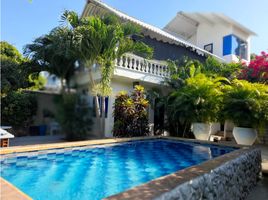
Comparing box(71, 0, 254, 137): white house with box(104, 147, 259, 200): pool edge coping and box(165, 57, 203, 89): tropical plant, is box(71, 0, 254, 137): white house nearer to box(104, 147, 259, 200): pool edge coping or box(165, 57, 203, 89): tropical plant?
box(165, 57, 203, 89): tropical plant

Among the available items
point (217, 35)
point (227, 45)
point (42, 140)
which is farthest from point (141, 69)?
point (217, 35)

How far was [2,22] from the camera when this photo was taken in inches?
106

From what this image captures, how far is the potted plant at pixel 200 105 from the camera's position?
1389 centimetres

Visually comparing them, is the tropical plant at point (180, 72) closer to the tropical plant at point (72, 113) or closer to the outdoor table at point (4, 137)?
the outdoor table at point (4, 137)

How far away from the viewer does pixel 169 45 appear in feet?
64.2

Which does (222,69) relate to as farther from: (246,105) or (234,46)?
(234,46)

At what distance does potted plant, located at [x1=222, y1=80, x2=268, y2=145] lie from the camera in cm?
1224

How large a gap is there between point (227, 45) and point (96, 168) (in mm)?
Answer: 21838

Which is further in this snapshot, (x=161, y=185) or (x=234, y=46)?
(x=234, y=46)

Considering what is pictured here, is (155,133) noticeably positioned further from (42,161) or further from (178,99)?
(42,161)

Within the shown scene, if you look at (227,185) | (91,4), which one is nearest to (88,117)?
(227,185)

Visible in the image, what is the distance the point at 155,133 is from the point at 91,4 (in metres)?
10.9

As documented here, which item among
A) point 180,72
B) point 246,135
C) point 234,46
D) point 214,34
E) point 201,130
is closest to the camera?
point 246,135

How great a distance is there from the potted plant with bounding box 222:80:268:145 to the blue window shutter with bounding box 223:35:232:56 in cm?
1240
